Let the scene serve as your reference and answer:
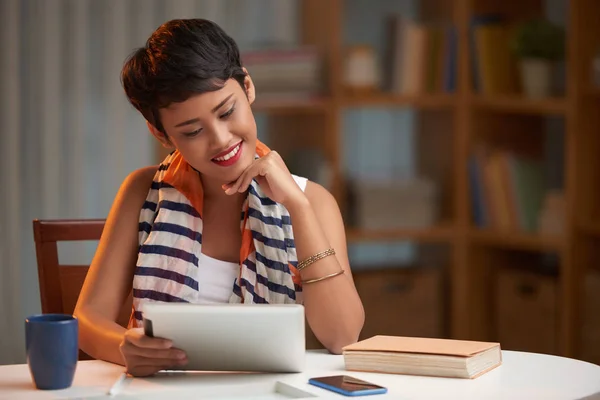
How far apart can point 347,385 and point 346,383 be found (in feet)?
0.04

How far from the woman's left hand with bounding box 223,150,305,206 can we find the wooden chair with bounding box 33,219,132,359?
1.43 ft

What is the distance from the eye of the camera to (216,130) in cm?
167

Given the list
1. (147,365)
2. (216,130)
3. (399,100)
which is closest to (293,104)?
(399,100)

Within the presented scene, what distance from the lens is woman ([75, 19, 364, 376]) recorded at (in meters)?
1.67

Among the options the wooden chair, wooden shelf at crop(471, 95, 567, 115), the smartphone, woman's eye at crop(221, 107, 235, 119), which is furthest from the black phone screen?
wooden shelf at crop(471, 95, 567, 115)

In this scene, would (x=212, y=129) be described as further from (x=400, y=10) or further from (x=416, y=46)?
(x=400, y=10)

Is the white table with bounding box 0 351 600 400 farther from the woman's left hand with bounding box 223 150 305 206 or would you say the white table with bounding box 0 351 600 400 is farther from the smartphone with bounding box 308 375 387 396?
the woman's left hand with bounding box 223 150 305 206

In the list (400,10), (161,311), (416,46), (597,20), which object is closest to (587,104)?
(597,20)

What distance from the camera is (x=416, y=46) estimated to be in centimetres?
347

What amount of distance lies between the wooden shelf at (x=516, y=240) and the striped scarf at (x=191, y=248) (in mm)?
1623

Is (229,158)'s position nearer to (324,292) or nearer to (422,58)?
(324,292)

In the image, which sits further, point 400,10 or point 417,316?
point 400,10

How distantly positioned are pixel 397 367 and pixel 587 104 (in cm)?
201

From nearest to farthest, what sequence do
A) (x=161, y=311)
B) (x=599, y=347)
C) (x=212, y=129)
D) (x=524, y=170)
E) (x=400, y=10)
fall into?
1. (x=161, y=311)
2. (x=212, y=129)
3. (x=599, y=347)
4. (x=524, y=170)
5. (x=400, y=10)
